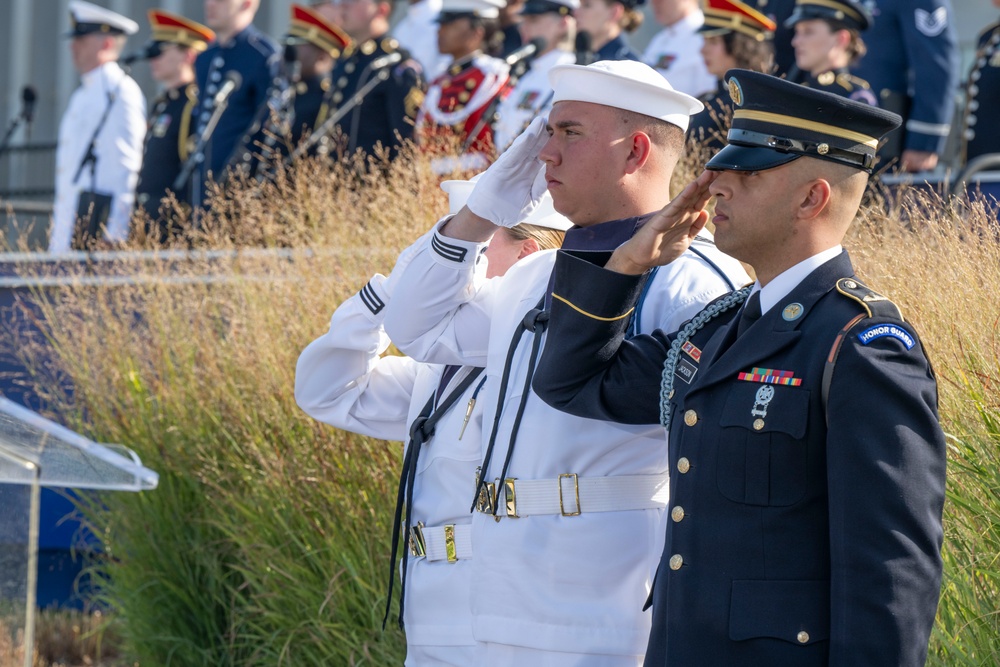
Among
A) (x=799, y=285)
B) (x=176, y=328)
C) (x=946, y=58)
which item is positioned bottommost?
(x=176, y=328)

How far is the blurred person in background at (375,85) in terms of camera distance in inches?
310

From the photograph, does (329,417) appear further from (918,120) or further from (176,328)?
(918,120)

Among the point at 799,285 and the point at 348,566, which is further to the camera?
the point at 348,566

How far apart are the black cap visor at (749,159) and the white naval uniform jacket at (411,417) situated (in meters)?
1.06

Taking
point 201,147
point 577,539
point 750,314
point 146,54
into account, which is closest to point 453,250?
point 577,539

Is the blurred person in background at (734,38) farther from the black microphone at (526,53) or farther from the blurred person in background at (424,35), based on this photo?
the blurred person in background at (424,35)

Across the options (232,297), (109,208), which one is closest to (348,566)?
(232,297)

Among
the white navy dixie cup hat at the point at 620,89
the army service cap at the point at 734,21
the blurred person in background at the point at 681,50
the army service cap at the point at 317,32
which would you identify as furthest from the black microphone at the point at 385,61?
the white navy dixie cup hat at the point at 620,89

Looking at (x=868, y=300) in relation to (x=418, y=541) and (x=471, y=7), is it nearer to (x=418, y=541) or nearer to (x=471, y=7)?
(x=418, y=541)

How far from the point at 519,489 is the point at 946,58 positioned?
4370 mm

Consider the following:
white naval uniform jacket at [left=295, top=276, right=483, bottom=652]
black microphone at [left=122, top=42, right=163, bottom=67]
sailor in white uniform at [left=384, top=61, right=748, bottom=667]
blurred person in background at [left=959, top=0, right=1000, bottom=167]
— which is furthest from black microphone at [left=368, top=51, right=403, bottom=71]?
sailor in white uniform at [left=384, top=61, right=748, bottom=667]

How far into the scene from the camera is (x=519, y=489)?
276 centimetres

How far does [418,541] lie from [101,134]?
6703mm

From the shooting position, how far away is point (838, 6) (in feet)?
19.8
